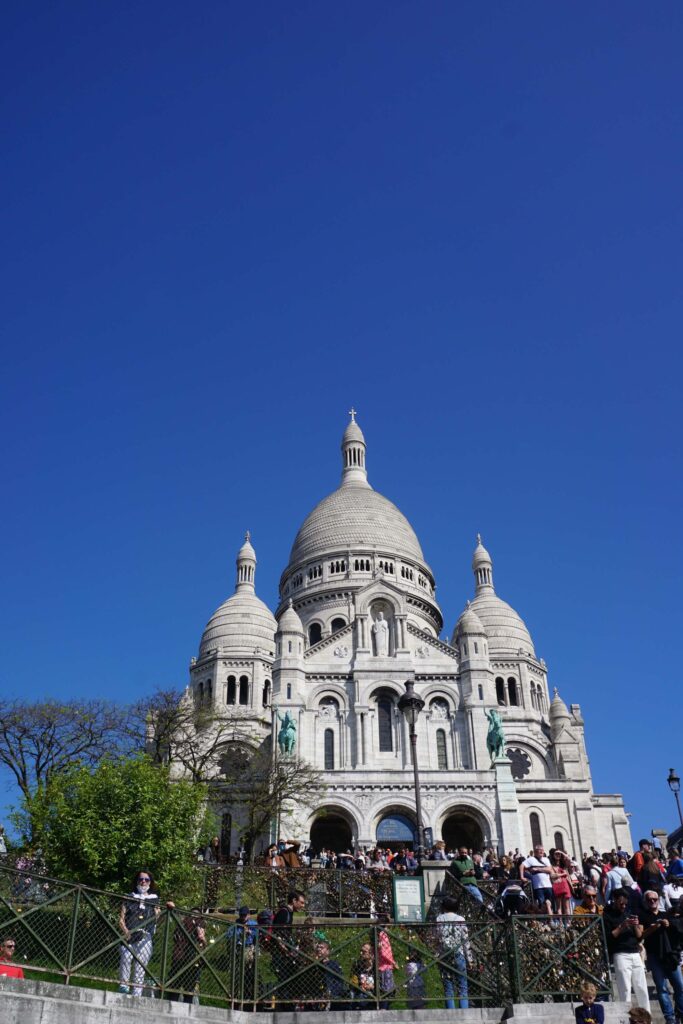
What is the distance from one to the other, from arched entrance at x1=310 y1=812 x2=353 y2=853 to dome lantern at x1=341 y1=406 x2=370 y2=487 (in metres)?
36.3

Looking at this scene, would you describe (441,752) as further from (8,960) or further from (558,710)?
(8,960)

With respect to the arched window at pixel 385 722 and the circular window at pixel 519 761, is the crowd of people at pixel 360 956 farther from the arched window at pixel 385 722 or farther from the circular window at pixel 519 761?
the circular window at pixel 519 761

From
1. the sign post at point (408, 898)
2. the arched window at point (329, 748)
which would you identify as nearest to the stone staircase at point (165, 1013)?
the sign post at point (408, 898)

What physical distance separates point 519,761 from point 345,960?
4985 centimetres

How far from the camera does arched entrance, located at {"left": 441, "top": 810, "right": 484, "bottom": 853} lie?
153 feet

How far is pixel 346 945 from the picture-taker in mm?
13977

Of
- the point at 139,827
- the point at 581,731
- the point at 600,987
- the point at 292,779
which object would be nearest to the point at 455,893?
the point at 600,987

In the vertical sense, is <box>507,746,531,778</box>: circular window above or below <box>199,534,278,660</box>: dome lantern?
below

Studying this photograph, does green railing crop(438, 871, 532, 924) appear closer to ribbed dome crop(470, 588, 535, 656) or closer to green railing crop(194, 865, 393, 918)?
green railing crop(194, 865, 393, 918)

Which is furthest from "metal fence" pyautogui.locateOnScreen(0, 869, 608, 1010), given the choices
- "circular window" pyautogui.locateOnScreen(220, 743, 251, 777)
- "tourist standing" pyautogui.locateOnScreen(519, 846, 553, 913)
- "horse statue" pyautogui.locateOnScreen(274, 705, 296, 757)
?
"horse statue" pyautogui.locateOnScreen(274, 705, 296, 757)

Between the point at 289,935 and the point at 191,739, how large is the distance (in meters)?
29.9

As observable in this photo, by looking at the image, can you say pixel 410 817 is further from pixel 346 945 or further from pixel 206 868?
pixel 346 945

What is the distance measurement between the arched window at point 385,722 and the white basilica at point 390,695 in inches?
3.0

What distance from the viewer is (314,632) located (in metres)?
65.6
